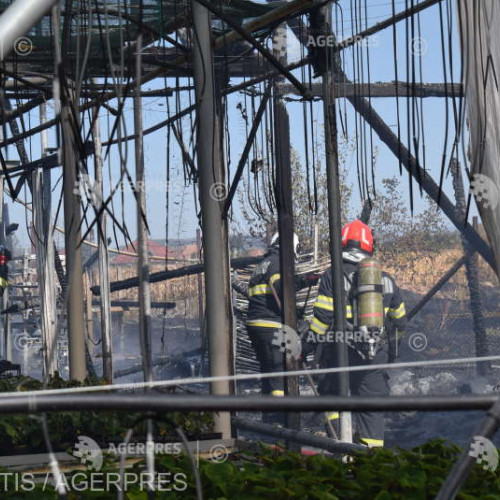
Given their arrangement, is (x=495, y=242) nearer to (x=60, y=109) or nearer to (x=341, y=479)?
(x=341, y=479)

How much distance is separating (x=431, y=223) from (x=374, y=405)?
23804 millimetres

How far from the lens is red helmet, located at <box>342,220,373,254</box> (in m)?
10.1

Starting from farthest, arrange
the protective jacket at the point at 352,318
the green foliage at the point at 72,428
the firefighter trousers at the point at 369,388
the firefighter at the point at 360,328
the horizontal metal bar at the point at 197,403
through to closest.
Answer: the firefighter trousers at the point at 369,388, the protective jacket at the point at 352,318, the firefighter at the point at 360,328, the green foliage at the point at 72,428, the horizontal metal bar at the point at 197,403

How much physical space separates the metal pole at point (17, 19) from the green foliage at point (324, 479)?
1.10 metres

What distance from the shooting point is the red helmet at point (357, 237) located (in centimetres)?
1014

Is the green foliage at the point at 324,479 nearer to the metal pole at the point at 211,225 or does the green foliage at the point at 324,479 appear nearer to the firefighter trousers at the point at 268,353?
the metal pole at the point at 211,225

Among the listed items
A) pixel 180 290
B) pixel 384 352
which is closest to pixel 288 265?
pixel 384 352

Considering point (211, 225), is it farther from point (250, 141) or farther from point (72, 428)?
point (72, 428)

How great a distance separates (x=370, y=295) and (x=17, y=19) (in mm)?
7346

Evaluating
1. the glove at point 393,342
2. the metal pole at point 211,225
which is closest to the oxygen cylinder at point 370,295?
the glove at point 393,342

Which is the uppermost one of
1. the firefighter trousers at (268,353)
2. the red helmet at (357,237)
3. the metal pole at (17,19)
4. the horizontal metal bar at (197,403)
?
the metal pole at (17,19)

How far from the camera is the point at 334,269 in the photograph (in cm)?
632

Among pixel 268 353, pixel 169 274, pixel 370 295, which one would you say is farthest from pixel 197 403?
pixel 169 274

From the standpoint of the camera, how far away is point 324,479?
7.91 ft
